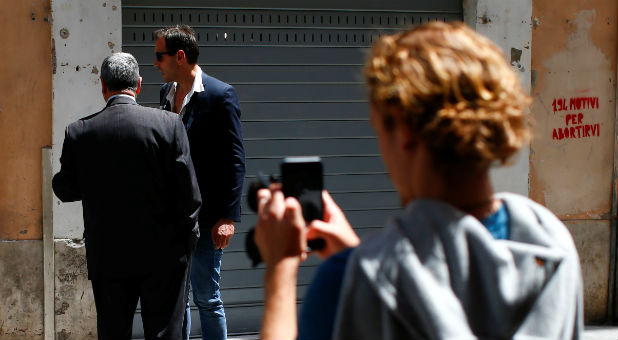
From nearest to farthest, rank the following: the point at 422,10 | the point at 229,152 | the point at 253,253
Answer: the point at 253,253, the point at 229,152, the point at 422,10

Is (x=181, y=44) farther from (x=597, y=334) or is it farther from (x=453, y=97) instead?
(x=597, y=334)

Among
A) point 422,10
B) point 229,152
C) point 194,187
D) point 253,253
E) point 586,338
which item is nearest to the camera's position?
point 253,253

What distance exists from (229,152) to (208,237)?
496 millimetres

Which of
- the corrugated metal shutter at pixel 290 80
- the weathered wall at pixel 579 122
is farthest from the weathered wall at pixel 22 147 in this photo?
the weathered wall at pixel 579 122

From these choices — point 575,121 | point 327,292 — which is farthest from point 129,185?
point 575,121

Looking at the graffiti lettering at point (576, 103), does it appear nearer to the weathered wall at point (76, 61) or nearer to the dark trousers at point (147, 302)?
the weathered wall at point (76, 61)

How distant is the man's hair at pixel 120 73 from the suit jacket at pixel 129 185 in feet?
0.35

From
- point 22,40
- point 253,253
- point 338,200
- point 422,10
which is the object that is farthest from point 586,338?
point 253,253

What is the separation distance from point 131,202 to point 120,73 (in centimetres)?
68

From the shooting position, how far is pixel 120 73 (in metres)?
4.02

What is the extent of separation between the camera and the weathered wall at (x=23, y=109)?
5.53m

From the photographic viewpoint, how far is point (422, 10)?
21.8 feet

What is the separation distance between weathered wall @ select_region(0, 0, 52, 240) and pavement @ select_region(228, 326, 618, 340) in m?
1.80

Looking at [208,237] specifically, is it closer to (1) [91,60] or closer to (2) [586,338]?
(1) [91,60]
